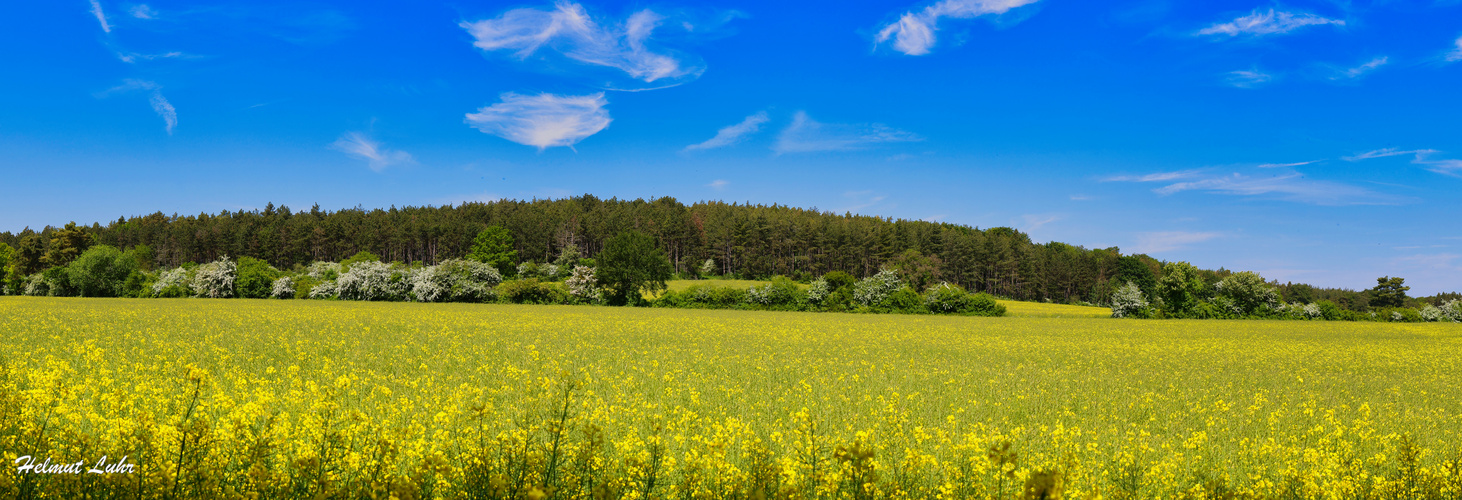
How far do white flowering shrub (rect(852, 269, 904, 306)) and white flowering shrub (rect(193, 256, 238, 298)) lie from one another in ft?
205

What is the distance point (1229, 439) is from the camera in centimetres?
845

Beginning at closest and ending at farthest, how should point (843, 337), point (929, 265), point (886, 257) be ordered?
point (843, 337) < point (929, 265) < point (886, 257)

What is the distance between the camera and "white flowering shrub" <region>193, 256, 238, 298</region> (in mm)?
61781

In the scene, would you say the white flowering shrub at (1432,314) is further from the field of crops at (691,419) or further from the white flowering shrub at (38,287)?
the white flowering shrub at (38,287)

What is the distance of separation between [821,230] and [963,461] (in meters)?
104

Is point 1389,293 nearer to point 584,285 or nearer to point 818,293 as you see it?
point 818,293

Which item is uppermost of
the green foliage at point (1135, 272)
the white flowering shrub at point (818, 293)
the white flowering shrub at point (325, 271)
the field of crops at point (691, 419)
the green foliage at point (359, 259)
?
the green foliage at point (1135, 272)

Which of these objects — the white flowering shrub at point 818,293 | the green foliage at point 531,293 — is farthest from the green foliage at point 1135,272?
the green foliage at point 531,293

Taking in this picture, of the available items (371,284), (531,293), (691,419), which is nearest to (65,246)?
(371,284)

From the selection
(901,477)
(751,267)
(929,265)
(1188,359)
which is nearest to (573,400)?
(901,477)

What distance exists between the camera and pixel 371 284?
59.9 meters

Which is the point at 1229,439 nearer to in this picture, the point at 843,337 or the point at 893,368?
the point at 893,368

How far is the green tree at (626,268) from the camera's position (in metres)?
59.8

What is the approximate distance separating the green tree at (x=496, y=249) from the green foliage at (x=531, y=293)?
1700 inches
